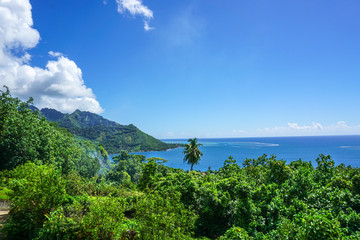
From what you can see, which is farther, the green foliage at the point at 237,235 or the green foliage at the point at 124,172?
the green foliage at the point at 124,172

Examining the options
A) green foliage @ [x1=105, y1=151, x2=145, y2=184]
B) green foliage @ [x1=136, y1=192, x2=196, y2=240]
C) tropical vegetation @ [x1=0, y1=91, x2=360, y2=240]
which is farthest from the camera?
green foliage @ [x1=105, y1=151, x2=145, y2=184]

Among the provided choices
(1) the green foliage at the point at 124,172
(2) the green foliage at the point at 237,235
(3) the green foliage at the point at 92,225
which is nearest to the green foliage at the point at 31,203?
(3) the green foliage at the point at 92,225

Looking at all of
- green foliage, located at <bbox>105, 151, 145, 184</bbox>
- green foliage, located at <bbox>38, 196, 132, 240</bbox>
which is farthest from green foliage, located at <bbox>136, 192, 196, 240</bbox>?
green foliage, located at <bbox>105, 151, 145, 184</bbox>

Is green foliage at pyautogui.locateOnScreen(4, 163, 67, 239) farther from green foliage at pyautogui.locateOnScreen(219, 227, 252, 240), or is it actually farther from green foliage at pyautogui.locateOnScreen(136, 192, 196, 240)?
green foliage at pyautogui.locateOnScreen(219, 227, 252, 240)

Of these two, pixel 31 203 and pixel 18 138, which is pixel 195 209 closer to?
pixel 31 203

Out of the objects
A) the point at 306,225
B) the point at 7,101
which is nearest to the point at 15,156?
the point at 7,101

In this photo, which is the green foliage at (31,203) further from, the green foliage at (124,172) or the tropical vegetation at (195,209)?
the green foliage at (124,172)

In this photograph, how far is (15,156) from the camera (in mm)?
17656

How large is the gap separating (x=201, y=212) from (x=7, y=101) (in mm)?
21547

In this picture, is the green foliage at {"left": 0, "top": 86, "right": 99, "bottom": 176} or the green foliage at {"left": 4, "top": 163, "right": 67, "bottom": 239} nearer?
the green foliage at {"left": 4, "top": 163, "right": 67, "bottom": 239}

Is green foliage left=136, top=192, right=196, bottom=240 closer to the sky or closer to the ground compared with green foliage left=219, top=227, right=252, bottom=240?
closer to the sky

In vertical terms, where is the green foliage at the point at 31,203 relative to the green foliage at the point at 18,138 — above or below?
below

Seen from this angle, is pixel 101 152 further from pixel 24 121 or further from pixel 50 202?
pixel 50 202

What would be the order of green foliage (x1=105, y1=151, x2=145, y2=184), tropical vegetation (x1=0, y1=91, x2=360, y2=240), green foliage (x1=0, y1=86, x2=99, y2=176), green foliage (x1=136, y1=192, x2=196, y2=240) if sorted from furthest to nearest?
green foliage (x1=105, y1=151, x2=145, y2=184)
green foliage (x1=0, y1=86, x2=99, y2=176)
tropical vegetation (x1=0, y1=91, x2=360, y2=240)
green foliage (x1=136, y1=192, x2=196, y2=240)
